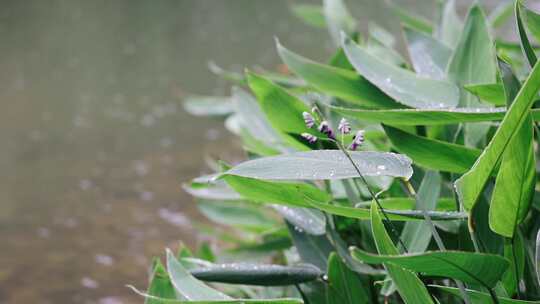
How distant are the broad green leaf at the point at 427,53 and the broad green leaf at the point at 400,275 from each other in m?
0.55

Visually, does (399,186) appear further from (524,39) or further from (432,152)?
(524,39)

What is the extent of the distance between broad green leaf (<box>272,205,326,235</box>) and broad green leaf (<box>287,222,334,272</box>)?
0.07ft

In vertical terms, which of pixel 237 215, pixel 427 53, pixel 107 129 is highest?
pixel 107 129

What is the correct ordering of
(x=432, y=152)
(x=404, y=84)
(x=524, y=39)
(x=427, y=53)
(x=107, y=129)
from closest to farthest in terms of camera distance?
(x=524, y=39) → (x=432, y=152) → (x=404, y=84) → (x=427, y=53) → (x=107, y=129)

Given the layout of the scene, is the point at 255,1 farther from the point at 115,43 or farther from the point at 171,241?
the point at 171,241

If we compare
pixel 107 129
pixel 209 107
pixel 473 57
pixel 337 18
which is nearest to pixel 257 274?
pixel 473 57

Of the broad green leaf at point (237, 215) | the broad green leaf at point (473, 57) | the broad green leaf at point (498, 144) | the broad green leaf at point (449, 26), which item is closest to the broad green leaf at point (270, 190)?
the broad green leaf at point (498, 144)

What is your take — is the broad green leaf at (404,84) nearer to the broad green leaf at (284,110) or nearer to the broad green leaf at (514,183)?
the broad green leaf at (284,110)

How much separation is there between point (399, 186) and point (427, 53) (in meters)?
0.27

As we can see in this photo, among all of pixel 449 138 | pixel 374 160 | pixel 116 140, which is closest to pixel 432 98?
pixel 449 138

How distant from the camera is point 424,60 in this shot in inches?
45.8

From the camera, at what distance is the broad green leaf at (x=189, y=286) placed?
2.61 feet

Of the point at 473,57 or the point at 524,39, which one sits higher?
the point at 473,57

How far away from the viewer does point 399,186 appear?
105 cm
